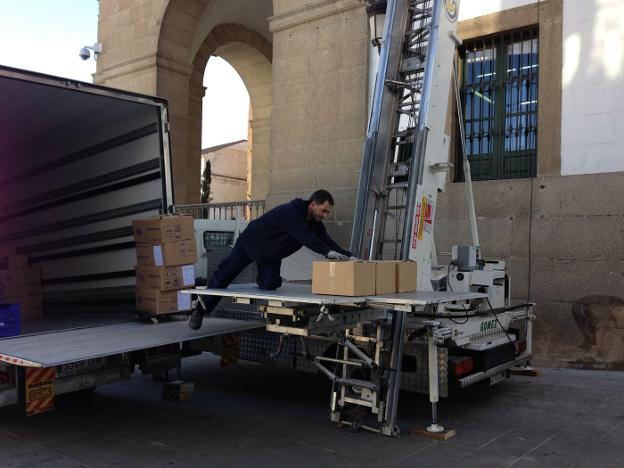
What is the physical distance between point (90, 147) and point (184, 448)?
467 centimetres

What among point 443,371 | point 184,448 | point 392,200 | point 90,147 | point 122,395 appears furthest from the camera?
point 90,147

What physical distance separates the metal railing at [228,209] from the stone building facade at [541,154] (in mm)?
917

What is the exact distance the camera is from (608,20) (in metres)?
8.09

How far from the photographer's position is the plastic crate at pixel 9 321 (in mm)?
5630

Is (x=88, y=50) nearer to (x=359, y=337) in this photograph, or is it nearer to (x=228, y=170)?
(x=359, y=337)

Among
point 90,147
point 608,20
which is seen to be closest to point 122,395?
point 90,147

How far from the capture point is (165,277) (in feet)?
21.7

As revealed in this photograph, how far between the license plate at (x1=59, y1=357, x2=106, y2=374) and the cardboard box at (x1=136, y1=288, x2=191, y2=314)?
153cm

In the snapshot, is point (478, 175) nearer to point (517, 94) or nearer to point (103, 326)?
point (517, 94)

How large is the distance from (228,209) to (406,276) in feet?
26.4

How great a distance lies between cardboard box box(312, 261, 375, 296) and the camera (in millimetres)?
4449

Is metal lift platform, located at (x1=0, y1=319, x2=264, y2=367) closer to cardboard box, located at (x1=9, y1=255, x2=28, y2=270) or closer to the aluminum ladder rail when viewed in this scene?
the aluminum ladder rail

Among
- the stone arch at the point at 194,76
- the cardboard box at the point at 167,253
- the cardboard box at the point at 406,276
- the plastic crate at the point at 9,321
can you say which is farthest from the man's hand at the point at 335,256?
the stone arch at the point at 194,76

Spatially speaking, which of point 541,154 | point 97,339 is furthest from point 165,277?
point 541,154
